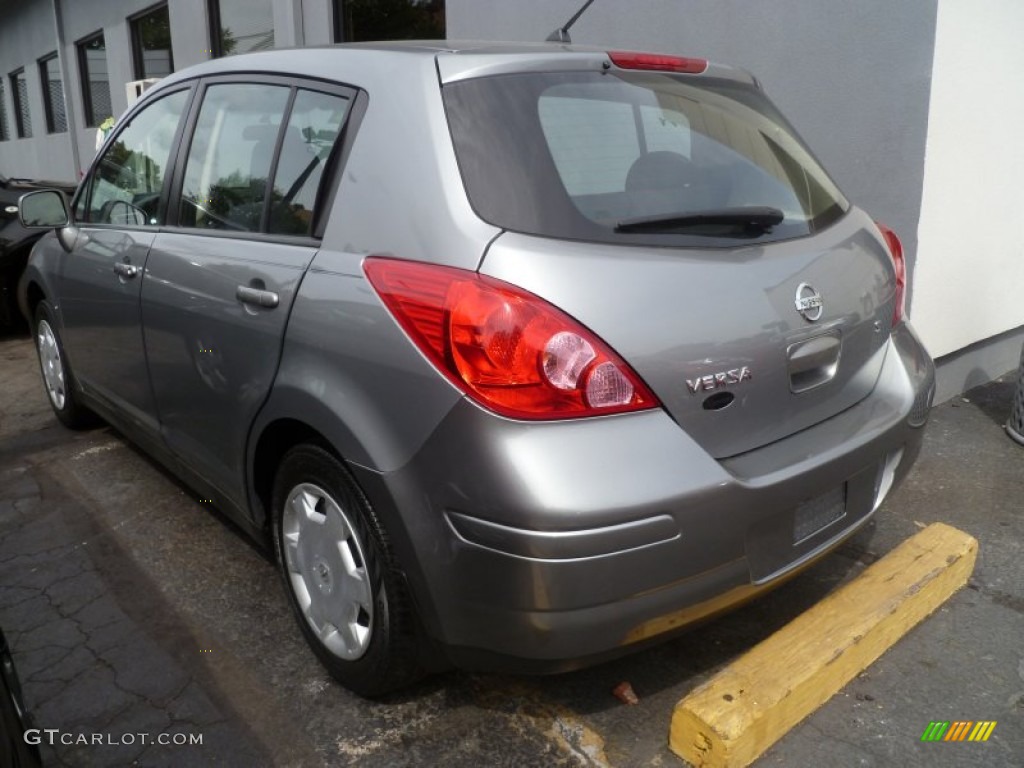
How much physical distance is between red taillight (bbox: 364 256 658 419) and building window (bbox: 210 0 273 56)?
8122mm

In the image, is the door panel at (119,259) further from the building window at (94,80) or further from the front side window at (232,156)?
the building window at (94,80)

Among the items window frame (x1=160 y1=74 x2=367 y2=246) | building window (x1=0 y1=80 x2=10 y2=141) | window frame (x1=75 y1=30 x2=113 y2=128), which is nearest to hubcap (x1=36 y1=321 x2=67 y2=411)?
window frame (x1=160 y1=74 x2=367 y2=246)

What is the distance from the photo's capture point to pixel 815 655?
7.58ft

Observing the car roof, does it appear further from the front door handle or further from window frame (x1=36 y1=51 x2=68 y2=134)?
window frame (x1=36 y1=51 x2=68 y2=134)

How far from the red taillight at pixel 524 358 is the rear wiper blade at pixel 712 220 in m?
0.33

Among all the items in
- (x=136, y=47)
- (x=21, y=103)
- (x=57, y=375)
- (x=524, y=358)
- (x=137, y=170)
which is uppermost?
(x=136, y=47)

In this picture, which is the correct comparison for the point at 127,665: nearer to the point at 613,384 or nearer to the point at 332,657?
the point at 332,657

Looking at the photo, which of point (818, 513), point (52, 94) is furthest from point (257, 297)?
point (52, 94)

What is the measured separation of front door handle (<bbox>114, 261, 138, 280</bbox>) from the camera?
10.4 feet

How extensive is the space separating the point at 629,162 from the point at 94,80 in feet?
47.7

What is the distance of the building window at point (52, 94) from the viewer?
1581cm

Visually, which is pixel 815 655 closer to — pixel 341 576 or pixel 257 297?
pixel 341 576

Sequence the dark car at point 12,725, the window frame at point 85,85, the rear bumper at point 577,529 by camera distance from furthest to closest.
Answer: the window frame at point 85,85, the rear bumper at point 577,529, the dark car at point 12,725

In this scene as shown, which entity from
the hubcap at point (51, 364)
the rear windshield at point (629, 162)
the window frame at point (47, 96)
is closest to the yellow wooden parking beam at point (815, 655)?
the rear windshield at point (629, 162)
